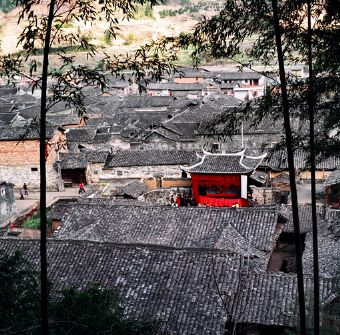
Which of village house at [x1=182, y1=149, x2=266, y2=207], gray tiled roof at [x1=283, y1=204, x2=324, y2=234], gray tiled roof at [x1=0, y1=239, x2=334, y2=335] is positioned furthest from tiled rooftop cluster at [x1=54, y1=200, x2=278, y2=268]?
village house at [x1=182, y1=149, x2=266, y2=207]

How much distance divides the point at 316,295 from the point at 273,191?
47.6 feet

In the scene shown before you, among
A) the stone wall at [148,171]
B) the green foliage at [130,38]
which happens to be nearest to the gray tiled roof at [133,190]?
the stone wall at [148,171]

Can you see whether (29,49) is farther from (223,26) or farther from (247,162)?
(247,162)

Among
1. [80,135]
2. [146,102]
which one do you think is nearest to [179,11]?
[146,102]

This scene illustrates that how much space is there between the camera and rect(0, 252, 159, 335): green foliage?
6527 millimetres

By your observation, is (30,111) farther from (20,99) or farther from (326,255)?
(326,255)

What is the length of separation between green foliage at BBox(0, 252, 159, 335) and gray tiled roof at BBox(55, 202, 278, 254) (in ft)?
21.2

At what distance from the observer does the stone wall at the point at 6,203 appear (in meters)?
20.9

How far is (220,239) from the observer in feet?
43.4

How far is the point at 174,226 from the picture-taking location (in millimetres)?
14367

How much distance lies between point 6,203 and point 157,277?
12636 mm

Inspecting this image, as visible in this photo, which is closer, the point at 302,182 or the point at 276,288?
the point at 276,288

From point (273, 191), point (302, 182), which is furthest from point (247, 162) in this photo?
point (302, 182)

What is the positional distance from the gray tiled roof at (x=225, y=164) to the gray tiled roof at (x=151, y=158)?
2599 millimetres
